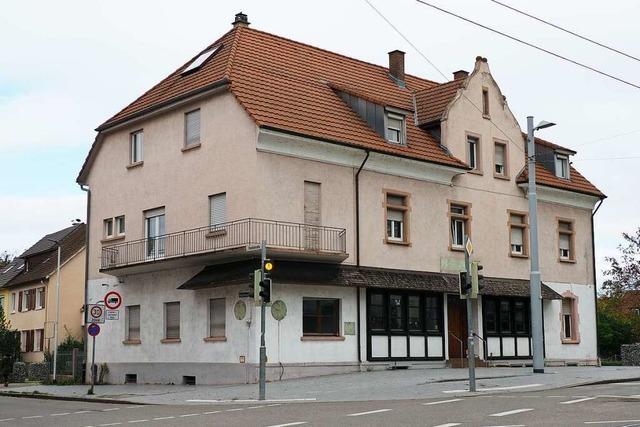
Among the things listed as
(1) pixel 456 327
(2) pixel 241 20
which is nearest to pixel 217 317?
(1) pixel 456 327

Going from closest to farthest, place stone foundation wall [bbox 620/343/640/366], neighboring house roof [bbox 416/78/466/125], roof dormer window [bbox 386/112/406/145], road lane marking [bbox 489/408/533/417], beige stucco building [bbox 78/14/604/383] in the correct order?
1. road lane marking [bbox 489/408/533/417]
2. beige stucco building [bbox 78/14/604/383]
3. roof dormer window [bbox 386/112/406/145]
4. neighboring house roof [bbox 416/78/466/125]
5. stone foundation wall [bbox 620/343/640/366]

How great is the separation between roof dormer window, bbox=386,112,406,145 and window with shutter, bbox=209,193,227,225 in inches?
265

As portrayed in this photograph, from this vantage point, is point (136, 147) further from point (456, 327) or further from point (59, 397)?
point (456, 327)

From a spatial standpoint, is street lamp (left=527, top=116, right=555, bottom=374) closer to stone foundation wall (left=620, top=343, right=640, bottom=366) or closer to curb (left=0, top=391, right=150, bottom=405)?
curb (left=0, top=391, right=150, bottom=405)

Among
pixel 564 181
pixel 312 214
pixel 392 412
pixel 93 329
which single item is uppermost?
pixel 564 181

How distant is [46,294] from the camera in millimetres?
56094

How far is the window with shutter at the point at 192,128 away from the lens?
3238 centimetres

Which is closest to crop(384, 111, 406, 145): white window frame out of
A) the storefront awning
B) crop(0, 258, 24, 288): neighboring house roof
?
the storefront awning

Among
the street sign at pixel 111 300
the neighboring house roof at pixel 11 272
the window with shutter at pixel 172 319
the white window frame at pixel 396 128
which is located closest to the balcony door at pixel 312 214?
the white window frame at pixel 396 128

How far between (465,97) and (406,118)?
121 inches

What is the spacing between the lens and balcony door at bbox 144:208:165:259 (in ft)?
108

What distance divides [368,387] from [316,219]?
7.40 m

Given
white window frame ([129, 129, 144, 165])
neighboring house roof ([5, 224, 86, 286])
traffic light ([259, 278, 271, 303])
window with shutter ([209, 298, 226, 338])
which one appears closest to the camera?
traffic light ([259, 278, 271, 303])

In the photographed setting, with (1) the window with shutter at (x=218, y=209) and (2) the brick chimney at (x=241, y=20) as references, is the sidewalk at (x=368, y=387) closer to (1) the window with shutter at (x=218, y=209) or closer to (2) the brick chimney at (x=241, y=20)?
(1) the window with shutter at (x=218, y=209)
